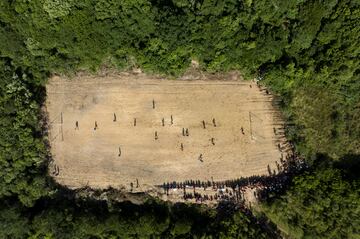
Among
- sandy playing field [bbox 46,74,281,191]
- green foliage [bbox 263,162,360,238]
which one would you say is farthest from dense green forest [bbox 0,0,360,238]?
sandy playing field [bbox 46,74,281,191]

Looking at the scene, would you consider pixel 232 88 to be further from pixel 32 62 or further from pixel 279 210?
pixel 32 62

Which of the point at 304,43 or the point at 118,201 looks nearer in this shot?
the point at 304,43

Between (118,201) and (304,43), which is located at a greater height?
(304,43)

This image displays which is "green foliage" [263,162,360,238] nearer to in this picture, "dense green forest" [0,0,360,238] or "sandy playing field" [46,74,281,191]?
"dense green forest" [0,0,360,238]

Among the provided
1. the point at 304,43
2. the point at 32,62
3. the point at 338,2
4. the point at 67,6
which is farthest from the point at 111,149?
the point at 338,2

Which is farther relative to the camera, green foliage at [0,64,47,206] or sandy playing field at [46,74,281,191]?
sandy playing field at [46,74,281,191]

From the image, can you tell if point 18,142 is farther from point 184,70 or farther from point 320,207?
point 320,207

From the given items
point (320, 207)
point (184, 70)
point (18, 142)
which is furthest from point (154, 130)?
point (320, 207)

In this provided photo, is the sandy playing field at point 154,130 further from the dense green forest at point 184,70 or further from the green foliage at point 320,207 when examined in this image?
the green foliage at point 320,207
